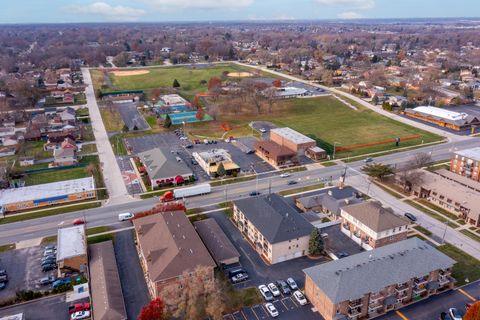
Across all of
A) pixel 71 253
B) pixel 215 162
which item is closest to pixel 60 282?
pixel 71 253

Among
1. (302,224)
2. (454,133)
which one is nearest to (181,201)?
(302,224)

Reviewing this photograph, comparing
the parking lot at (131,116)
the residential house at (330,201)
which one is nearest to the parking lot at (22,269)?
the residential house at (330,201)

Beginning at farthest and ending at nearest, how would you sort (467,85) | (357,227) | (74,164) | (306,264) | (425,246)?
(467,85) → (74,164) → (357,227) → (306,264) → (425,246)

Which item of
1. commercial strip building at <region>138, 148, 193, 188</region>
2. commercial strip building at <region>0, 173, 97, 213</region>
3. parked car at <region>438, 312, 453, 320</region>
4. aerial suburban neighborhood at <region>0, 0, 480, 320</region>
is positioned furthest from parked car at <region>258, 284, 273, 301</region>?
commercial strip building at <region>0, 173, 97, 213</region>

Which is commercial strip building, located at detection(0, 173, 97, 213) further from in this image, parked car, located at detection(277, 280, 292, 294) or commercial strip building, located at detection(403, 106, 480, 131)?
commercial strip building, located at detection(403, 106, 480, 131)

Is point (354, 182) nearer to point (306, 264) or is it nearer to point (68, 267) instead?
point (306, 264)

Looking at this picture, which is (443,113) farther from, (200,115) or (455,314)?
(455,314)
